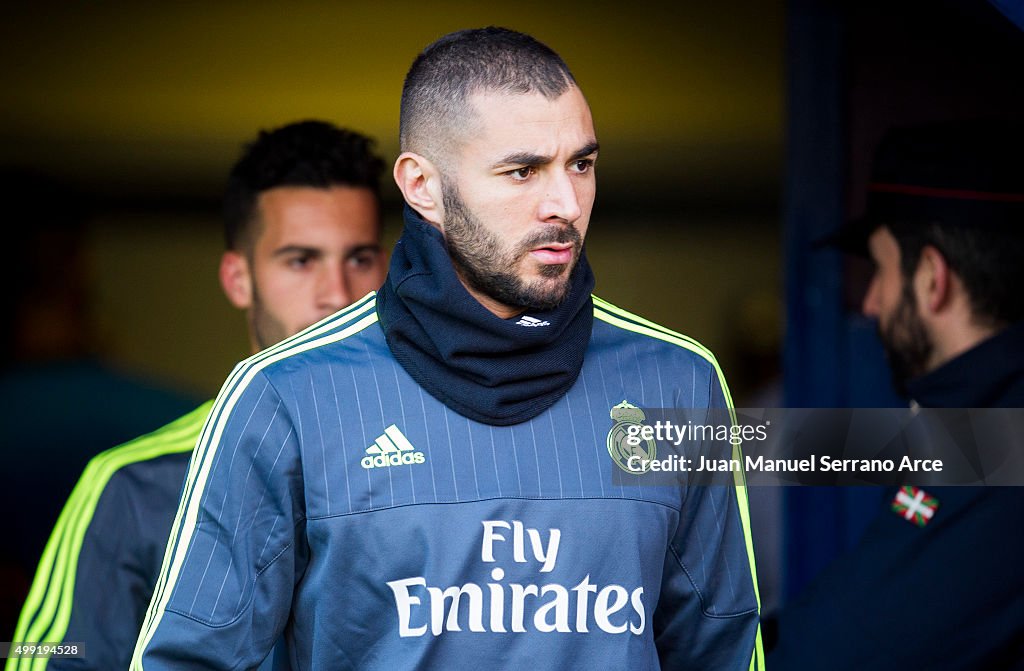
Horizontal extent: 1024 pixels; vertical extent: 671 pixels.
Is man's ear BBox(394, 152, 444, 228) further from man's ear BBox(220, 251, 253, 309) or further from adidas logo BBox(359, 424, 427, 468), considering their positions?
man's ear BBox(220, 251, 253, 309)

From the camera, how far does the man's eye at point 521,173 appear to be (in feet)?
5.24

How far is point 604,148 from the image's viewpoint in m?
6.60

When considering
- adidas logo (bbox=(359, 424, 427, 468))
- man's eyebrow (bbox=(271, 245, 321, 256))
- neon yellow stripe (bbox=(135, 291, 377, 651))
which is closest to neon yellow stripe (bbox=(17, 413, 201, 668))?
man's eyebrow (bbox=(271, 245, 321, 256))

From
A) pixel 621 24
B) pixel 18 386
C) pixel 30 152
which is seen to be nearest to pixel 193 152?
pixel 30 152

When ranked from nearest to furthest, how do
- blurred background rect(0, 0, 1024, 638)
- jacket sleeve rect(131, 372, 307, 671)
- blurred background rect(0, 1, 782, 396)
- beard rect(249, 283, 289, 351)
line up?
jacket sleeve rect(131, 372, 307, 671)
beard rect(249, 283, 289, 351)
blurred background rect(0, 0, 1024, 638)
blurred background rect(0, 1, 782, 396)

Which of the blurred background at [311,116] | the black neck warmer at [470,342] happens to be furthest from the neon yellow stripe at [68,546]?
the blurred background at [311,116]

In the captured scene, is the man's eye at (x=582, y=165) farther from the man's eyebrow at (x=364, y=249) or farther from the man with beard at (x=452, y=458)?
the man's eyebrow at (x=364, y=249)

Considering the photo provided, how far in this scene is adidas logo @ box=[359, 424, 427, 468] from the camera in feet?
5.17

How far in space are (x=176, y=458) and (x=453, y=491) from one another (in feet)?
2.79

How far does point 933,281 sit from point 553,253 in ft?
3.75

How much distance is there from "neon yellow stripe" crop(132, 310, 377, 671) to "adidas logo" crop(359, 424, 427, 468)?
0.16 m

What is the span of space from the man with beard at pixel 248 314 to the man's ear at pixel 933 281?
1085mm

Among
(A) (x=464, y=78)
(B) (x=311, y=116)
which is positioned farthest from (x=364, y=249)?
(B) (x=311, y=116)

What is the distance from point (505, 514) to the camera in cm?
157
